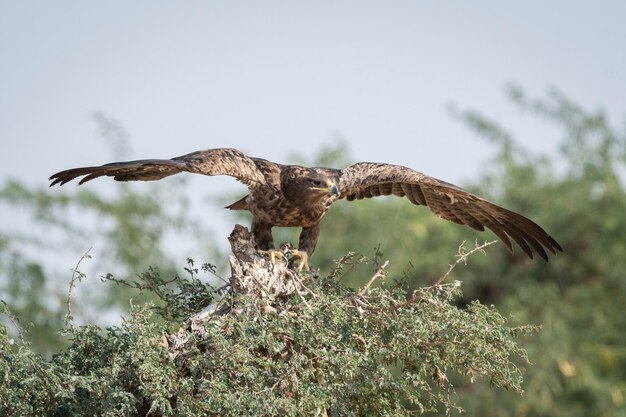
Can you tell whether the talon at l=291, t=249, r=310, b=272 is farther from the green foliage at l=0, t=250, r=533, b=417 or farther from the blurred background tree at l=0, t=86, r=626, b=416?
the blurred background tree at l=0, t=86, r=626, b=416

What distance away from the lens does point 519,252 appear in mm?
21219

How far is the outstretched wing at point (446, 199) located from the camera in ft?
28.9

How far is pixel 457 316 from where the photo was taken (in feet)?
23.7

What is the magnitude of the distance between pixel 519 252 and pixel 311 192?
507 inches

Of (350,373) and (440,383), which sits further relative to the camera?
(440,383)

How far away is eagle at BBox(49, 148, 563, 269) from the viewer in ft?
27.9

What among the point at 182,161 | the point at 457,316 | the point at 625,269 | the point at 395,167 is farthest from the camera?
the point at 625,269

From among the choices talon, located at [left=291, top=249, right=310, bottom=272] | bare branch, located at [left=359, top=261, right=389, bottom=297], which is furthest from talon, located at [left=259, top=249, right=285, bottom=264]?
bare branch, located at [left=359, top=261, right=389, bottom=297]

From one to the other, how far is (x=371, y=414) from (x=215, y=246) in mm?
16383

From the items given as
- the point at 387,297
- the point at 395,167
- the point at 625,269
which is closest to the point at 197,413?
the point at 387,297

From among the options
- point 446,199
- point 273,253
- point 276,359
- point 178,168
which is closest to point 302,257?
point 273,253

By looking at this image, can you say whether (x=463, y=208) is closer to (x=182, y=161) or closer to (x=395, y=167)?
(x=395, y=167)

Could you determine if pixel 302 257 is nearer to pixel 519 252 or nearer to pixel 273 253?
pixel 273 253

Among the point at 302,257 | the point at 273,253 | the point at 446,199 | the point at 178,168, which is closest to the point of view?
the point at 273,253
